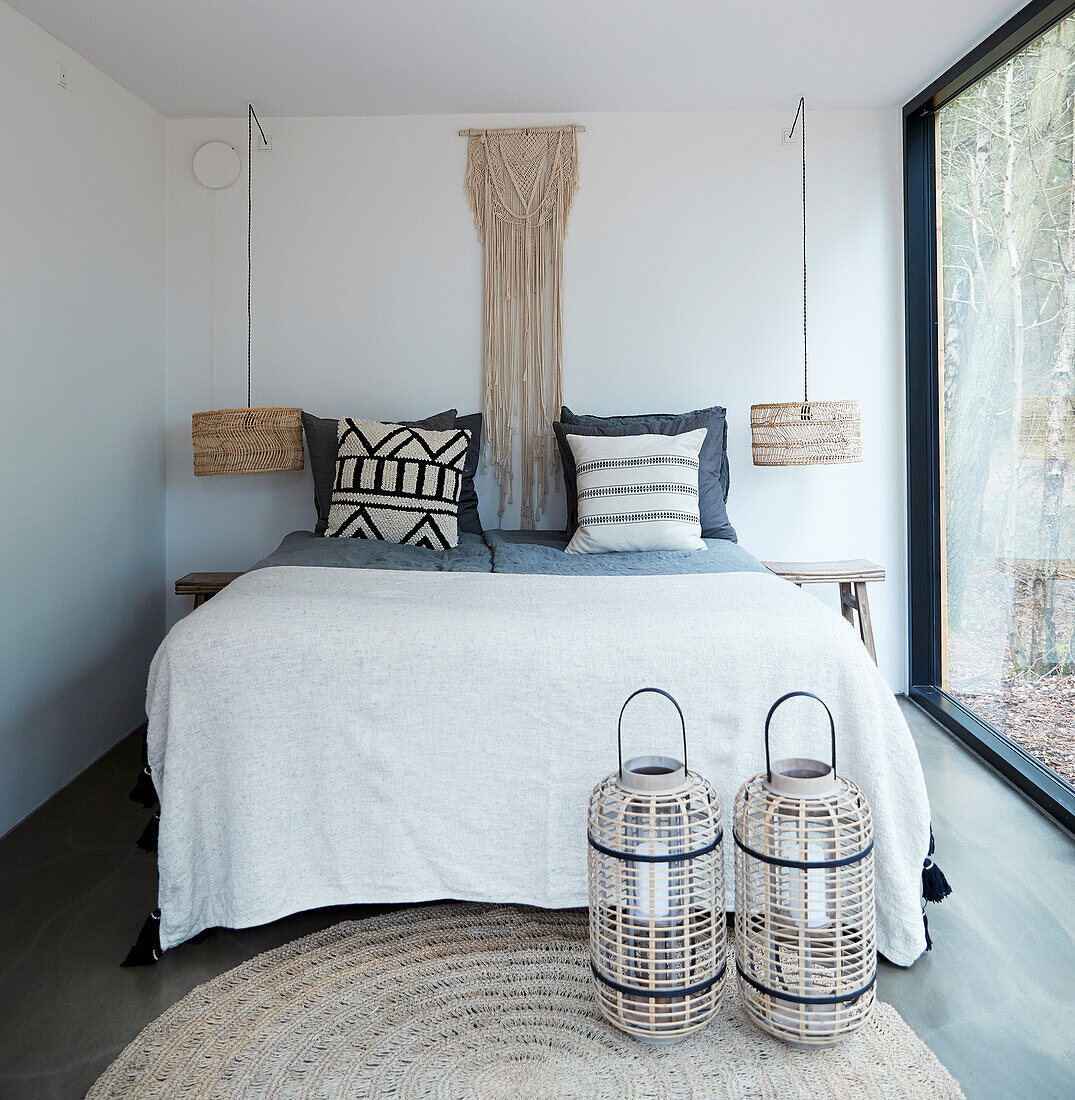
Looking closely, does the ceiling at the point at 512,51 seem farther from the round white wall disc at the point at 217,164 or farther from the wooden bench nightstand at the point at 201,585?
the wooden bench nightstand at the point at 201,585

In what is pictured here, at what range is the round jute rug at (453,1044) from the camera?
147cm

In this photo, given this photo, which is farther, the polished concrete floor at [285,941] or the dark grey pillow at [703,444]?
the dark grey pillow at [703,444]

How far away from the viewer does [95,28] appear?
2723 mm

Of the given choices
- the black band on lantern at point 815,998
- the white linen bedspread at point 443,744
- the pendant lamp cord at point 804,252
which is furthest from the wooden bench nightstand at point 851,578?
the black band on lantern at point 815,998

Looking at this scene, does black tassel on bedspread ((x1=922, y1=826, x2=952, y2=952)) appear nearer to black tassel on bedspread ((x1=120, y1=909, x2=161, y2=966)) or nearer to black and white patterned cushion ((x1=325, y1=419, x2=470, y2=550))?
black tassel on bedspread ((x1=120, y1=909, x2=161, y2=966))

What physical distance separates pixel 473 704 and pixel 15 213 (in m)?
1.98

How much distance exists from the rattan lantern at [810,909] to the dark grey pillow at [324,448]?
6.67ft

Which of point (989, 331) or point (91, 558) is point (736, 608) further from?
point (91, 558)

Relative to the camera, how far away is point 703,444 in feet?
10.3

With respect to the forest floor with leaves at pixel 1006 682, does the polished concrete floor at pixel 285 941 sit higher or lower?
lower

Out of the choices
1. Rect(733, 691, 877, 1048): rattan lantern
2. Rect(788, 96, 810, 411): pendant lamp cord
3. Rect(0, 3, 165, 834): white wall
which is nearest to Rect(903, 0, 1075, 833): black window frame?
Rect(788, 96, 810, 411): pendant lamp cord

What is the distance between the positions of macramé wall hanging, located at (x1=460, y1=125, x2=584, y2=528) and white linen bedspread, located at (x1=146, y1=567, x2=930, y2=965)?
182 centimetres

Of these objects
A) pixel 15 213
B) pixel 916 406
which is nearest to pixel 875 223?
pixel 916 406

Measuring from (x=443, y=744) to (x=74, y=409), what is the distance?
6.13ft
